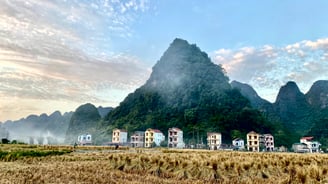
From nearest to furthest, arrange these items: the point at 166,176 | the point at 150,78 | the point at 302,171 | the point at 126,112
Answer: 1. the point at 302,171
2. the point at 166,176
3. the point at 126,112
4. the point at 150,78

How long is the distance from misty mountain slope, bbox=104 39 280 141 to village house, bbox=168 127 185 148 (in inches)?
202

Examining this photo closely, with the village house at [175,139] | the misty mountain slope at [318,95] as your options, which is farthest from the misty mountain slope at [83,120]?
the misty mountain slope at [318,95]

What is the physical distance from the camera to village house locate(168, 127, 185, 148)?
74062 mm

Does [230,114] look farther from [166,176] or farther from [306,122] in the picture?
[166,176]

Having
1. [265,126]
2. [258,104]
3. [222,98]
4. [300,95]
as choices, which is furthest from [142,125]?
[300,95]

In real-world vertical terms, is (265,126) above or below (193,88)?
below

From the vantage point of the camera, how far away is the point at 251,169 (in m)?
10.5

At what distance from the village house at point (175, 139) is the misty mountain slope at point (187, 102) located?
202 inches

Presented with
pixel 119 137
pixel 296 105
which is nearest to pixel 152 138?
pixel 119 137

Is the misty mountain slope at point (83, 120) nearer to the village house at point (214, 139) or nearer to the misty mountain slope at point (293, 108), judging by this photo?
the village house at point (214, 139)

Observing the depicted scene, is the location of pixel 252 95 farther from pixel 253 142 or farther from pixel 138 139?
pixel 138 139

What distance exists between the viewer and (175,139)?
74.8m

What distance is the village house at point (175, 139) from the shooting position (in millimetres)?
74062

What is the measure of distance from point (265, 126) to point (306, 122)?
53956mm
